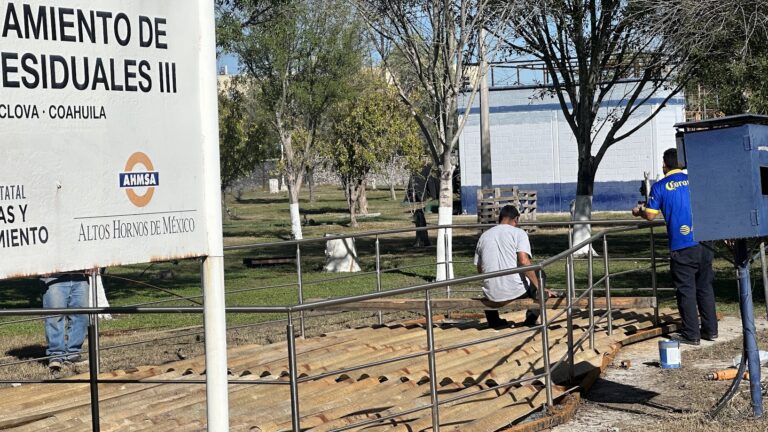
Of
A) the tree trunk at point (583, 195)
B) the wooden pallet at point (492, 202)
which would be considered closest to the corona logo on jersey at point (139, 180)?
the tree trunk at point (583, 195)

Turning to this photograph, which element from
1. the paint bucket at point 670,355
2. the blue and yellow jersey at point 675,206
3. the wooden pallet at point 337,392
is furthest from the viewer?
the blue and yellow jersey at point 675,206

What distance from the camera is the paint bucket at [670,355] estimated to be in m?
9.75

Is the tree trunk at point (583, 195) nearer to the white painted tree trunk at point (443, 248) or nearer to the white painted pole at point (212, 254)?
the white painted tree trunk at point (443, 248)

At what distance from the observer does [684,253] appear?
35.8 ft

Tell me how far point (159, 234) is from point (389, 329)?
25.0 feet

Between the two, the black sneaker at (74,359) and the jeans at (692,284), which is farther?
the black sneaker at (74,359)

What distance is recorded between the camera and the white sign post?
3.90m

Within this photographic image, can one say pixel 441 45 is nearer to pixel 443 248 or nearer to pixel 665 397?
pixel 443 248

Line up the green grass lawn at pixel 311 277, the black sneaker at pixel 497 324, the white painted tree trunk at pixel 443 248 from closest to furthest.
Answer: the black sneaker at pixel 497 324
the green grass lawn at pixel 311 277
the white painted tree trunk at pixel 443 248

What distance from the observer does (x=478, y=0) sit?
876 inches

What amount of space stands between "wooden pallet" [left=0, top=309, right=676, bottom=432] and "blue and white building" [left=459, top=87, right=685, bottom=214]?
35649 millimetres

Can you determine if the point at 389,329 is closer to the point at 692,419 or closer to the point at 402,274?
the point at 692,419

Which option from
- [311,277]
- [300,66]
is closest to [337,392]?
[311,277]

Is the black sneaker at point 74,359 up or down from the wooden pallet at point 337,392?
down
